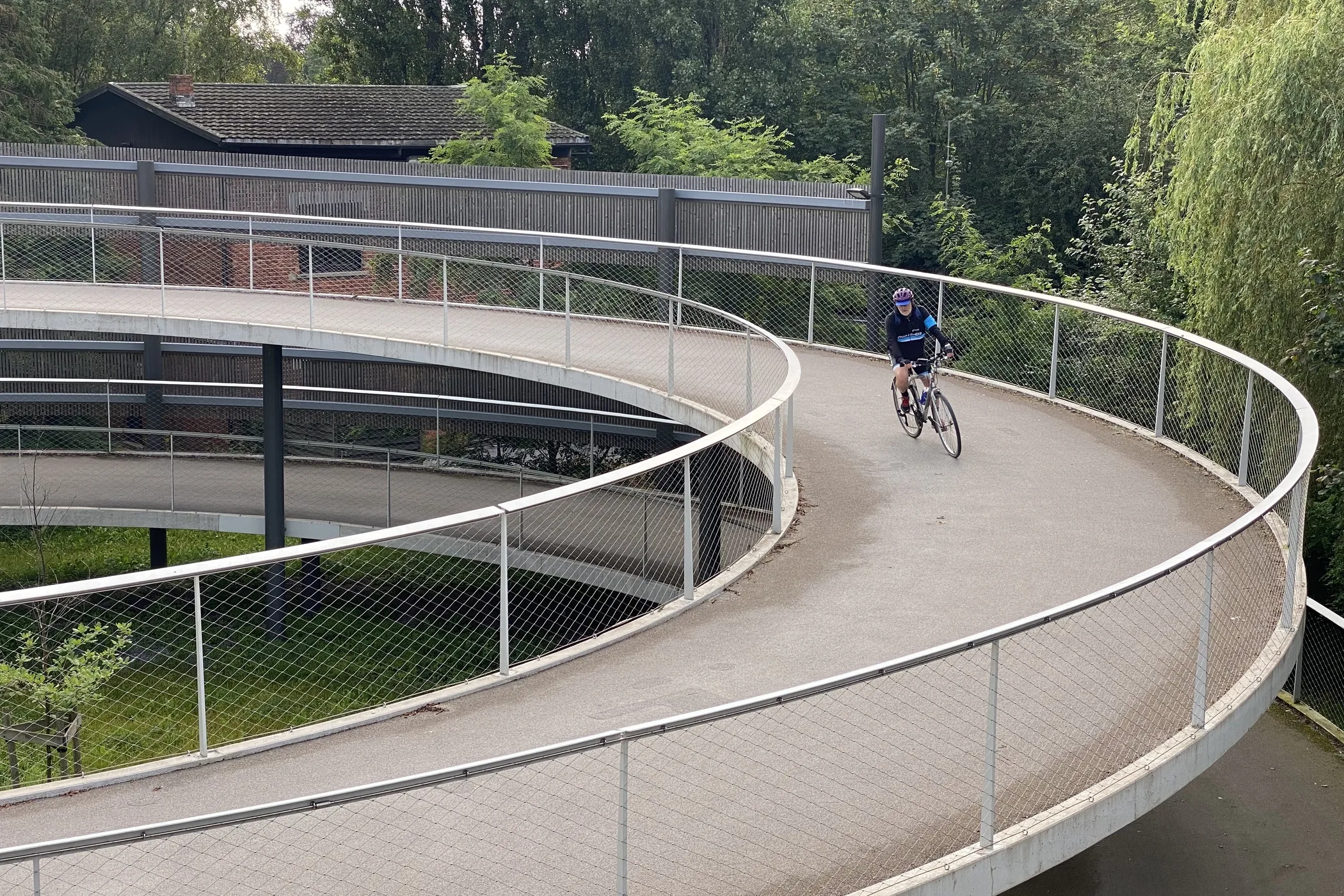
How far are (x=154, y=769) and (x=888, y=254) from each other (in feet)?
91.3

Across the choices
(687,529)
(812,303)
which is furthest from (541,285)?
(687,529)

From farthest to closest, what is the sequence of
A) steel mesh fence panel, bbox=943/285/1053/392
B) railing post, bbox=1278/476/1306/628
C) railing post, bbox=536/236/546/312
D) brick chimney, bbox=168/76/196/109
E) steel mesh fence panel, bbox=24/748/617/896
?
1. brick chimney, bbox=168/76/196/109
2. railing post, bbox=536/236/546/312
3. steel mesh fence panel, bbox=943/285/1053/392
4. railing post, bbox=1278/476/1306/628
5. steel mesh fence panel, bbox=24/748/617/896

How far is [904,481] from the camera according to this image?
41.8ft

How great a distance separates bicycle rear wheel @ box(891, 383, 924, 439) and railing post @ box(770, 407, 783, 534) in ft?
8.36

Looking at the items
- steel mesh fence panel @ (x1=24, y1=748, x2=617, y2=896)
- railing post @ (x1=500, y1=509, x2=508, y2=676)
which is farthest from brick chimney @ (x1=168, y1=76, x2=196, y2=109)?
steel mesh fence panel @ (x1=24, y1=748, x2=617, y2=896)

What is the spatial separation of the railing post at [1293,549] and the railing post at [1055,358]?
5.28m

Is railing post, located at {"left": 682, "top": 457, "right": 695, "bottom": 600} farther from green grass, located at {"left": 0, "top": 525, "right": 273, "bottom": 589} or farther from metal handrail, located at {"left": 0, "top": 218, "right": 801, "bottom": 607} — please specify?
green grass, located at {"left": 0, "top": 525, "right": 273, "bottom": 589}

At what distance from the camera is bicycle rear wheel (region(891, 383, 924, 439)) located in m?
14.0

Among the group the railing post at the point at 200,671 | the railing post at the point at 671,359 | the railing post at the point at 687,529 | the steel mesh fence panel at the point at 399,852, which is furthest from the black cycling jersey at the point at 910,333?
the railing post at the point at 200,671

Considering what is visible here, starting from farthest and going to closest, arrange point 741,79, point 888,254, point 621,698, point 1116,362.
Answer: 1. point 741,79
2. point 888,254
3. point 1116,362
4. point 621,698

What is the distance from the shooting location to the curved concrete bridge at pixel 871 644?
689 cm

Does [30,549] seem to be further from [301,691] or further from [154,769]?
[154,769]

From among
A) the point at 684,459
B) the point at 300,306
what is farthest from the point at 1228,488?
the point at 300,306

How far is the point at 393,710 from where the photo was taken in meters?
8.25
